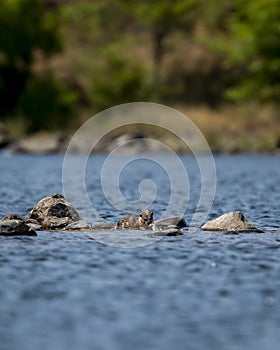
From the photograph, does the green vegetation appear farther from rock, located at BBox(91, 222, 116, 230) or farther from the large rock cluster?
rock, located at BBox(91, 222, 116, 230)

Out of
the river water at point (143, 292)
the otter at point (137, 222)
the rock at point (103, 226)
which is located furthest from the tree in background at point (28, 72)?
the rock at point (103, 226)

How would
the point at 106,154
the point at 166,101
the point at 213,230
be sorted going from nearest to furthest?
the point at 213,230, the point at 106,154, the point at 166,101

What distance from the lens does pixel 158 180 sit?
1918 inches

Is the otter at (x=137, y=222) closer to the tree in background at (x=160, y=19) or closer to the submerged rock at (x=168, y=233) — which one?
the submerged rock at (x=168, y=233)

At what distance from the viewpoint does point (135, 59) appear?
9862cm

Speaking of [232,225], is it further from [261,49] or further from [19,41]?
[19,41]

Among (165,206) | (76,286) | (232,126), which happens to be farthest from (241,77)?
(76,286)

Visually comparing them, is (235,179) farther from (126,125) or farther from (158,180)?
(126,125)

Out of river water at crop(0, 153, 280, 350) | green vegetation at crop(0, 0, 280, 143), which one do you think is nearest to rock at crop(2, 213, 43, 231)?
river water at crop(0, 153, 280, 350)

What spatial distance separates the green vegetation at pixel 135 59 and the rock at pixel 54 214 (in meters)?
54.8

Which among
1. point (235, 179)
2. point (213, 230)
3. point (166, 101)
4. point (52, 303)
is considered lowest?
point (52, 303)

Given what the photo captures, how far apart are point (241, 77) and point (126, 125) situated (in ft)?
54.9

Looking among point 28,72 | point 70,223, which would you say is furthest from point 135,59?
point 70,223

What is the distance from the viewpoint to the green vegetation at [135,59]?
3182 inches
